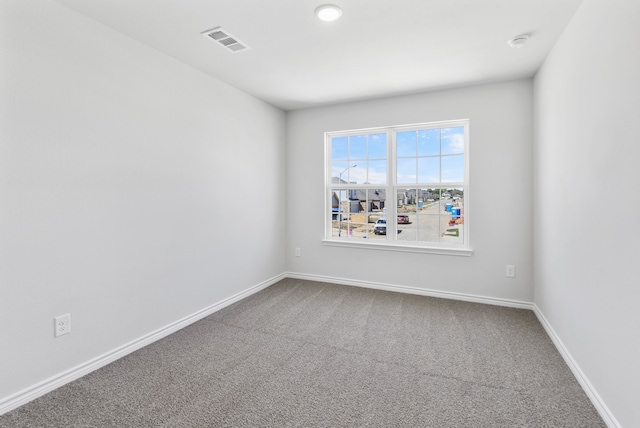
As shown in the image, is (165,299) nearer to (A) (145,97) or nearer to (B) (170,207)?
(B) (170,207)

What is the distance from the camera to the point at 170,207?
2586 mm

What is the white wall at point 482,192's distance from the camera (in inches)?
122

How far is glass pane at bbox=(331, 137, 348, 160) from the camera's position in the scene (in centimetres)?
406

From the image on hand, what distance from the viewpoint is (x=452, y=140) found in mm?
3496

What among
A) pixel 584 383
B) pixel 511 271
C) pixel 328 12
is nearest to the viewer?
pixel 584 383

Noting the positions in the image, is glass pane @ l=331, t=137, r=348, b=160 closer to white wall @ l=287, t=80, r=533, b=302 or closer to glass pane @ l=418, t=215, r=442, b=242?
white wall @ l=287, t=80, r=533, b=302

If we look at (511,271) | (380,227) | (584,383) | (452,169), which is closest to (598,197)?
(584,383)

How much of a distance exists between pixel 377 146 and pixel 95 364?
3.55 m

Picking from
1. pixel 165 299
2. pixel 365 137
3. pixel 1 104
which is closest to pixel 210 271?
pixel 165 299

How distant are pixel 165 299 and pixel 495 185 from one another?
3.51 m

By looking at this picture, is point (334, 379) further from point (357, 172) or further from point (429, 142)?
point (429, 142)

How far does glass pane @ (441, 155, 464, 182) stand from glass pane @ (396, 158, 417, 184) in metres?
0.35

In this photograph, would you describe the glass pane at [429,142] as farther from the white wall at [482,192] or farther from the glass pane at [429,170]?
Result: the white wall at [482,192]

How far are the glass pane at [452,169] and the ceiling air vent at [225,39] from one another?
8.27 ft
